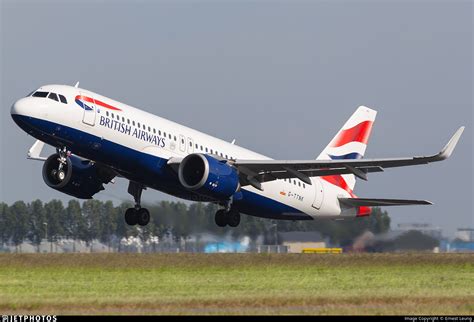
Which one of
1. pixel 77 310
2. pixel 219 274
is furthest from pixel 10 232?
pixel 77 310

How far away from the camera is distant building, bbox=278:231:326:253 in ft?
172

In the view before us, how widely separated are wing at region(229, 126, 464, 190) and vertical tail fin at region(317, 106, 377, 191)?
6286 millimetres

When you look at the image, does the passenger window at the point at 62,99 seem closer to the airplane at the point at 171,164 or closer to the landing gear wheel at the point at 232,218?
the airplane at the point at 171,164

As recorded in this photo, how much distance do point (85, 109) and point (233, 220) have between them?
9824mm

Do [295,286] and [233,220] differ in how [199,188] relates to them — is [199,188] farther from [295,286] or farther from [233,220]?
[295,286]

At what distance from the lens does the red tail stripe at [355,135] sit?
53625 mm

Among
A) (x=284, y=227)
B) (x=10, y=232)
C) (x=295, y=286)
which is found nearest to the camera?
(x=295, y=286)

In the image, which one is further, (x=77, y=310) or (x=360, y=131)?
(x=360, y=131)

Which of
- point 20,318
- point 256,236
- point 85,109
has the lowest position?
point 20,318

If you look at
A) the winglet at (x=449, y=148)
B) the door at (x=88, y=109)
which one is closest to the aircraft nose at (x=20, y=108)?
the door at (x=88, y=109)

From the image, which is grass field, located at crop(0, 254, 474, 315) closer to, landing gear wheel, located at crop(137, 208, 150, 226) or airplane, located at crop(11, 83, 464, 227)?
airplane, located at crop(11, 83, 464, 227)

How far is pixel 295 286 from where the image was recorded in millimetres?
32781

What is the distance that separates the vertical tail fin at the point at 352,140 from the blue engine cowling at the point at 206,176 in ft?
33.3

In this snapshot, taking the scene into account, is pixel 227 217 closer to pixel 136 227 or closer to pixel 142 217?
pixel 142 217
